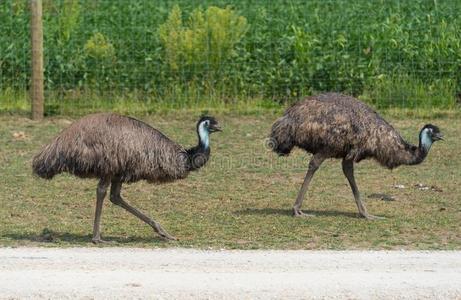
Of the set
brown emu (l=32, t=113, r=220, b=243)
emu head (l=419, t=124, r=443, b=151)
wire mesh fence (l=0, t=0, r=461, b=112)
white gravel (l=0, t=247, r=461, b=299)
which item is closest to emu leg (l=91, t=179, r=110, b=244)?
brown emu (l=32, t=113, r=220, b=243)

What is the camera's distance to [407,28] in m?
18.8

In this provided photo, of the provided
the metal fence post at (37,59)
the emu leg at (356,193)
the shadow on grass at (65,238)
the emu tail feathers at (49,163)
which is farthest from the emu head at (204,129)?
the metal fence post at (37,59)

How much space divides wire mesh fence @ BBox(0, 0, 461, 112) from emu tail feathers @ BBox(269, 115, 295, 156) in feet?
19.2

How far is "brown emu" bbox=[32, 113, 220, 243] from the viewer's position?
33.8 feet

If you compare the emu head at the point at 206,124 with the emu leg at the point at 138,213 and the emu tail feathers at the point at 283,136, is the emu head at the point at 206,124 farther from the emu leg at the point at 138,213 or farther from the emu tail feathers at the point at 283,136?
the emu tail feathers at the point at 283,136

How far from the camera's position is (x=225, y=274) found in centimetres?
891

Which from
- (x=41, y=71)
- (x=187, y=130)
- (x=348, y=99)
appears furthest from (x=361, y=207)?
(x=41, y=71)

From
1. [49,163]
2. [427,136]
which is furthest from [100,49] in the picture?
[49,163]

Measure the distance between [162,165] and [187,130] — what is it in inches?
234

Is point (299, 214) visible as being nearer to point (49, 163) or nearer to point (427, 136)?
point (427, 136)

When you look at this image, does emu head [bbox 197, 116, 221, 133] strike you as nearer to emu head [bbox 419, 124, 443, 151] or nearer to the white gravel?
the white gravel

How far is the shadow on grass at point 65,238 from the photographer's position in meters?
10.6

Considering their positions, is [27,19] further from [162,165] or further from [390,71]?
[162,165]

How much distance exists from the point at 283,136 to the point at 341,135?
0.58 meters
